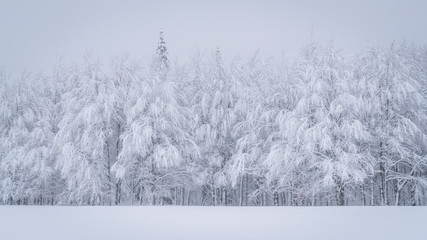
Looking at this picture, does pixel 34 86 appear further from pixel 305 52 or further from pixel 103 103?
pixel 305 52

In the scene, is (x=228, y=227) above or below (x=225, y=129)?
below

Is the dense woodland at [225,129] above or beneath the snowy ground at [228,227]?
above

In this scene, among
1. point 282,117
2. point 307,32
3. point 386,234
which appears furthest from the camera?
point 307,32

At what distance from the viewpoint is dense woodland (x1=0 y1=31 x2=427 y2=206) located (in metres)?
20.2

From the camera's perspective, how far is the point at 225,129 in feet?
79.6

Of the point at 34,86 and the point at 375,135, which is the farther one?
the point at 34,86

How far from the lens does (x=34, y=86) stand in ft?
93.8

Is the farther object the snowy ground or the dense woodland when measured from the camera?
the dense woodland

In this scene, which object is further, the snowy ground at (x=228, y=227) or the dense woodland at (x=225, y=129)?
the dense woodland at (x=225, y=129)

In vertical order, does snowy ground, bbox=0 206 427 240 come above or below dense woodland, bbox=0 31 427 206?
below

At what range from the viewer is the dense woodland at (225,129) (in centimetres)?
2025

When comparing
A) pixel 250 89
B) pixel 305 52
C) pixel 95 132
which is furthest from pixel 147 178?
pixel 305 52

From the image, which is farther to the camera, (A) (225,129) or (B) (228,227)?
(A) (225,129)

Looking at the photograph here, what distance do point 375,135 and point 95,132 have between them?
17.3 meters
